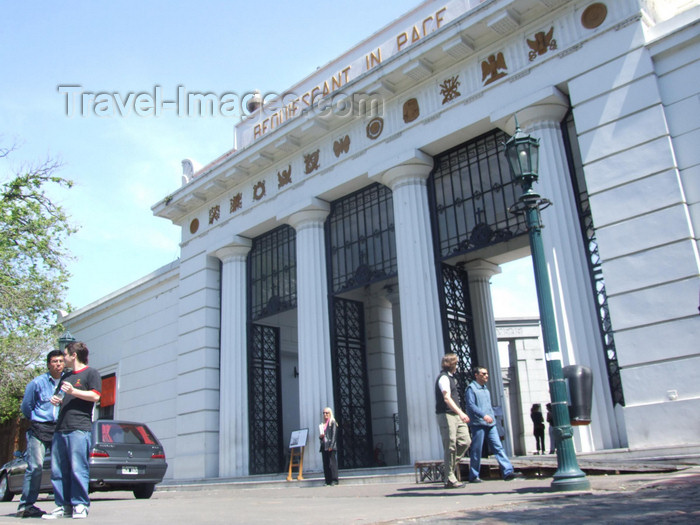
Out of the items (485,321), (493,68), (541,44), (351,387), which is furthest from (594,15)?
(351,387)

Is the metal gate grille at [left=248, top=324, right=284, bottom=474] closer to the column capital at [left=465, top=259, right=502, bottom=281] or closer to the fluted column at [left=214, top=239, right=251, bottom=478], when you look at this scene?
the fluted column at [left=214, top=239, right=251, bottom=478]

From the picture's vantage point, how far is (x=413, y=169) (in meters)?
13.9

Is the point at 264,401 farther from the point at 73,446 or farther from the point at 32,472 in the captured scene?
the point at 73,446

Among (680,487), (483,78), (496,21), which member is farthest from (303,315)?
(680,487)

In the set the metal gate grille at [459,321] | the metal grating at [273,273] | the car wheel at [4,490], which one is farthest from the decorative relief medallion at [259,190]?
the car wheel at [4,490]

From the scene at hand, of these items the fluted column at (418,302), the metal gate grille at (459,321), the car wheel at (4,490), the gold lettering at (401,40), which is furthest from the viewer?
the gold lettering at (401,40)

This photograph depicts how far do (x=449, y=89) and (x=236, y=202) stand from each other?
7.63m

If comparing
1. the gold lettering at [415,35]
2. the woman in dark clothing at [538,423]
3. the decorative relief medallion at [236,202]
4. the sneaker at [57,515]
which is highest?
the gold lettering at [415,35]

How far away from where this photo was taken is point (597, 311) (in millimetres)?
10945

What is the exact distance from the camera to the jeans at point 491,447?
784cm

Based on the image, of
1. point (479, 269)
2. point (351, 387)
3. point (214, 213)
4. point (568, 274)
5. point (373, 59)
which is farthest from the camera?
point (214, 213)

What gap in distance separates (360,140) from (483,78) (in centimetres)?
340

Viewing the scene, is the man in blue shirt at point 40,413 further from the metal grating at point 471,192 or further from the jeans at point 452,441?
the metal grating at point 471,192

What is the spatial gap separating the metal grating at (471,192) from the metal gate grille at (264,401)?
6.86m
